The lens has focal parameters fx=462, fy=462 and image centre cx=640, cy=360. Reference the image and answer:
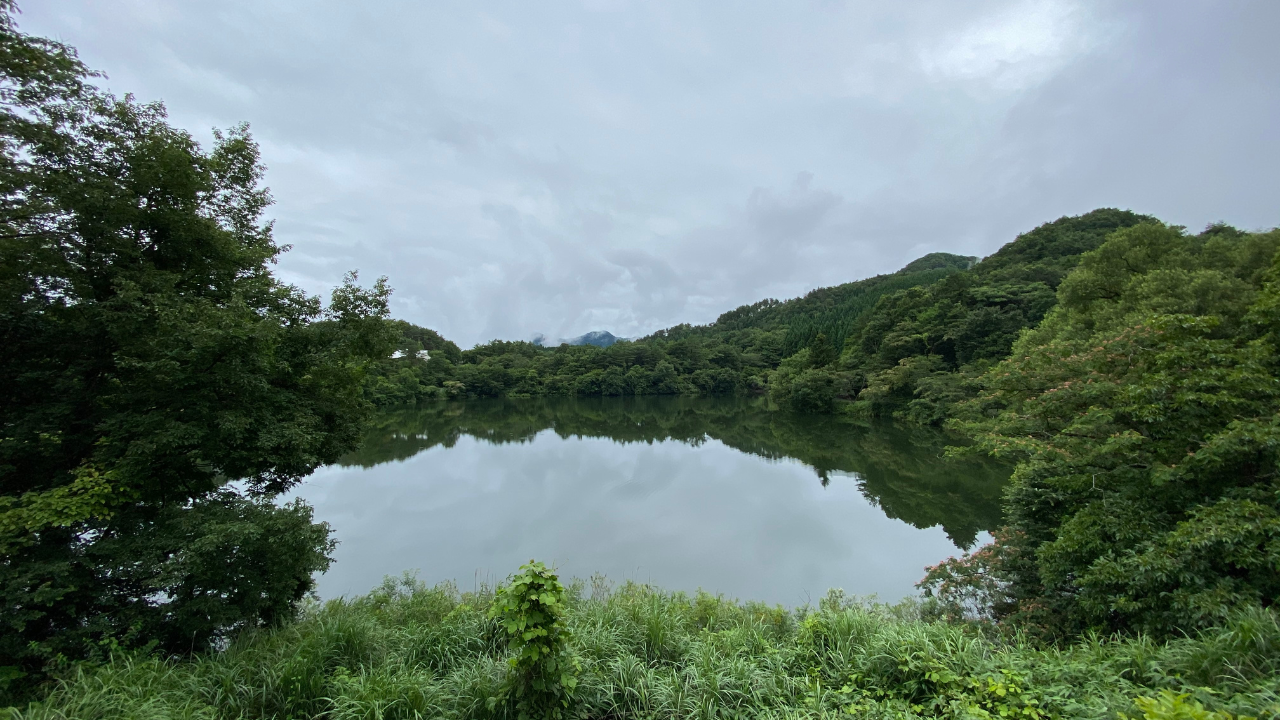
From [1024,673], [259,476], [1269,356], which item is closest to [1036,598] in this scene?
[1024,673]

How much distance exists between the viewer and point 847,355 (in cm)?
3888

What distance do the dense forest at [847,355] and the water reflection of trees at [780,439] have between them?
3.45 metres

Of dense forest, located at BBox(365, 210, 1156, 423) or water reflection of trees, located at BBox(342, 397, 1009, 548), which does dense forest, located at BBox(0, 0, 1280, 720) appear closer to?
dense forest, located at BBox(365, 210, 1156, 423)

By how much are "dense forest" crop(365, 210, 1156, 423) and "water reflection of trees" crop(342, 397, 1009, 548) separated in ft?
A: 11.3

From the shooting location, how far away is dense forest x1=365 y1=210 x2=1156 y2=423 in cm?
2852

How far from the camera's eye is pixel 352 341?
7.36 metres

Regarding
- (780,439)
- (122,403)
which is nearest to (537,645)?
(122,403)

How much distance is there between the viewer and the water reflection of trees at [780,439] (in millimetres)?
12453

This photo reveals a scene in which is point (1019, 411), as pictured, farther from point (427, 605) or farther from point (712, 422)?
point (712, 422)

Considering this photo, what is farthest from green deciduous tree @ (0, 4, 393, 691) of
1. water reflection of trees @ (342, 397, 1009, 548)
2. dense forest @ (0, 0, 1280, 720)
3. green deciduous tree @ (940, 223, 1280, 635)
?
water reflection of trees @ (342, 397, 1009, 548)

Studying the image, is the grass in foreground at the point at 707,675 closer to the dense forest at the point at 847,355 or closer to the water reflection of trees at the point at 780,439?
the dense forest at the point at 847,355

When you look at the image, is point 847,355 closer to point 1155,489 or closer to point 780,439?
point 780,439

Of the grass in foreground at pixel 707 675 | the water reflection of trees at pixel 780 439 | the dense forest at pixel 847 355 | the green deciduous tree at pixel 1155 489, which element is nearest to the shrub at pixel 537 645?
the grass in foreground at pixel 707 675

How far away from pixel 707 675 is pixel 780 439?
2207cm
